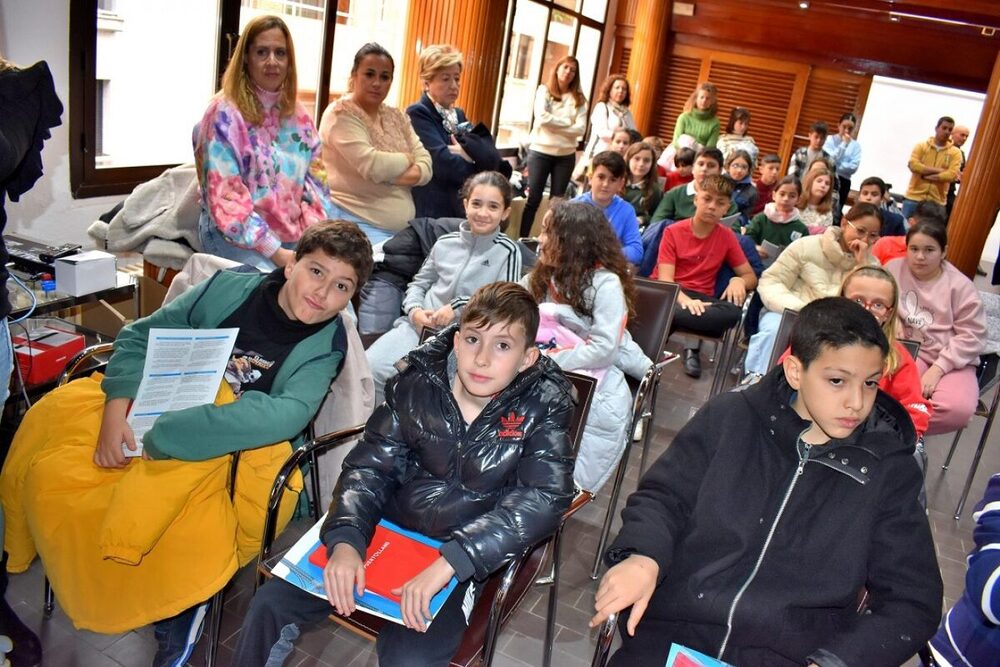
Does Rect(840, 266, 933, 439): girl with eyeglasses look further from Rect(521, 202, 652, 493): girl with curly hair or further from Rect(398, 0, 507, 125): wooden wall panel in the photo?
Rect(398, 0, 507, 125): wooden wall panel

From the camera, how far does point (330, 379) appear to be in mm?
2115

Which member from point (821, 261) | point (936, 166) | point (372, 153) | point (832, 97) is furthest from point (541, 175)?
point (832, 97)

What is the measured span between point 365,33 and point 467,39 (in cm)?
98

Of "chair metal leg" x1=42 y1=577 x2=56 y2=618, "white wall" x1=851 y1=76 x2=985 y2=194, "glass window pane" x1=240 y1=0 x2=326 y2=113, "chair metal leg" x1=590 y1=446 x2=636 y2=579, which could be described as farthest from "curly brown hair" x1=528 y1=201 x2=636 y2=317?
"white wall" x1=851 y1=76 x2=985 y2=194

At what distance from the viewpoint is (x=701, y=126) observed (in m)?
7.96

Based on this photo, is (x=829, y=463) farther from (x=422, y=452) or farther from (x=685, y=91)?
(x=685, y=91)

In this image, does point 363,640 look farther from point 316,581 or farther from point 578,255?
point 578,255

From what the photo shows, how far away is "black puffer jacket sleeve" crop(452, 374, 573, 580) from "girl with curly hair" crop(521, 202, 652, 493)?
0.83 meters

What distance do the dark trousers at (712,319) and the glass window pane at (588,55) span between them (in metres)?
6.92

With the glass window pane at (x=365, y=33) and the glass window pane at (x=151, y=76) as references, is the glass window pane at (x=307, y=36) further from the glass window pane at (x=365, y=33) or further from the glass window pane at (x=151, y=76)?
the glass window pane at (x=151, y=76)

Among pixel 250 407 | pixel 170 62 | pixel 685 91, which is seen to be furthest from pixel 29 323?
pixel 685 91

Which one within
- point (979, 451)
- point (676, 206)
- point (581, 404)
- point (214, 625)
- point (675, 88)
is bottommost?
point (214, 625)

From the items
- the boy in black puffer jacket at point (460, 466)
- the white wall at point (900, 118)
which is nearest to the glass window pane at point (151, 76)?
the boy in black puffer jacket at point (460, 466)

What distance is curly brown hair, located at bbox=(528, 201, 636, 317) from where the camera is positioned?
2863 mm
